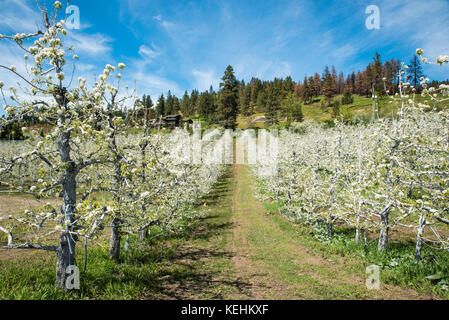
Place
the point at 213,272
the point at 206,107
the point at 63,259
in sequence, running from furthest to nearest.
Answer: the point at 206,107 < the point at 213,272 < the point at 63,259

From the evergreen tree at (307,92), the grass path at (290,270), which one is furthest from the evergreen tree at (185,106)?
the grass path at (290,270)

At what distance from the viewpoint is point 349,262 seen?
895 centimetres

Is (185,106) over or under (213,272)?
over

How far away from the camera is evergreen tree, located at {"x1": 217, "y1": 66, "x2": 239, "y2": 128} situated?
75.1 m

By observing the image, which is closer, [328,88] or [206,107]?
[328,88]

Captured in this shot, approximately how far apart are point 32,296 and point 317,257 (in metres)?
10.1

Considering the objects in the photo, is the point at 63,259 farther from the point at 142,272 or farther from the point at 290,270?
the point at 290,270

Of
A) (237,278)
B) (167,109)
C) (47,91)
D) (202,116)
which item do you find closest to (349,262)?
(237,278)

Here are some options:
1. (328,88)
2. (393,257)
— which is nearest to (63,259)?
(393,257)

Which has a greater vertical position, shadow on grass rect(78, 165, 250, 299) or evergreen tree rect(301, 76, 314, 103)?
evergreen tree rect(301, 76, 314, 103)

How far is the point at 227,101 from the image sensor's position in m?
75.2

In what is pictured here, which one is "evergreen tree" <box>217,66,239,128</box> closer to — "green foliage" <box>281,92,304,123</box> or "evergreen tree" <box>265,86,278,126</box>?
"evergreen tree" <box>265,86,278,126</box>

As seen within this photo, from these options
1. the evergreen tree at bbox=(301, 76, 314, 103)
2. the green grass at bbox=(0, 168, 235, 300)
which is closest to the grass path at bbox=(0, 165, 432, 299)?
the green grass at bbox=(0, 168, 235, 300)

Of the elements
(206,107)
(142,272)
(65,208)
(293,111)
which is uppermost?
(206,107)
